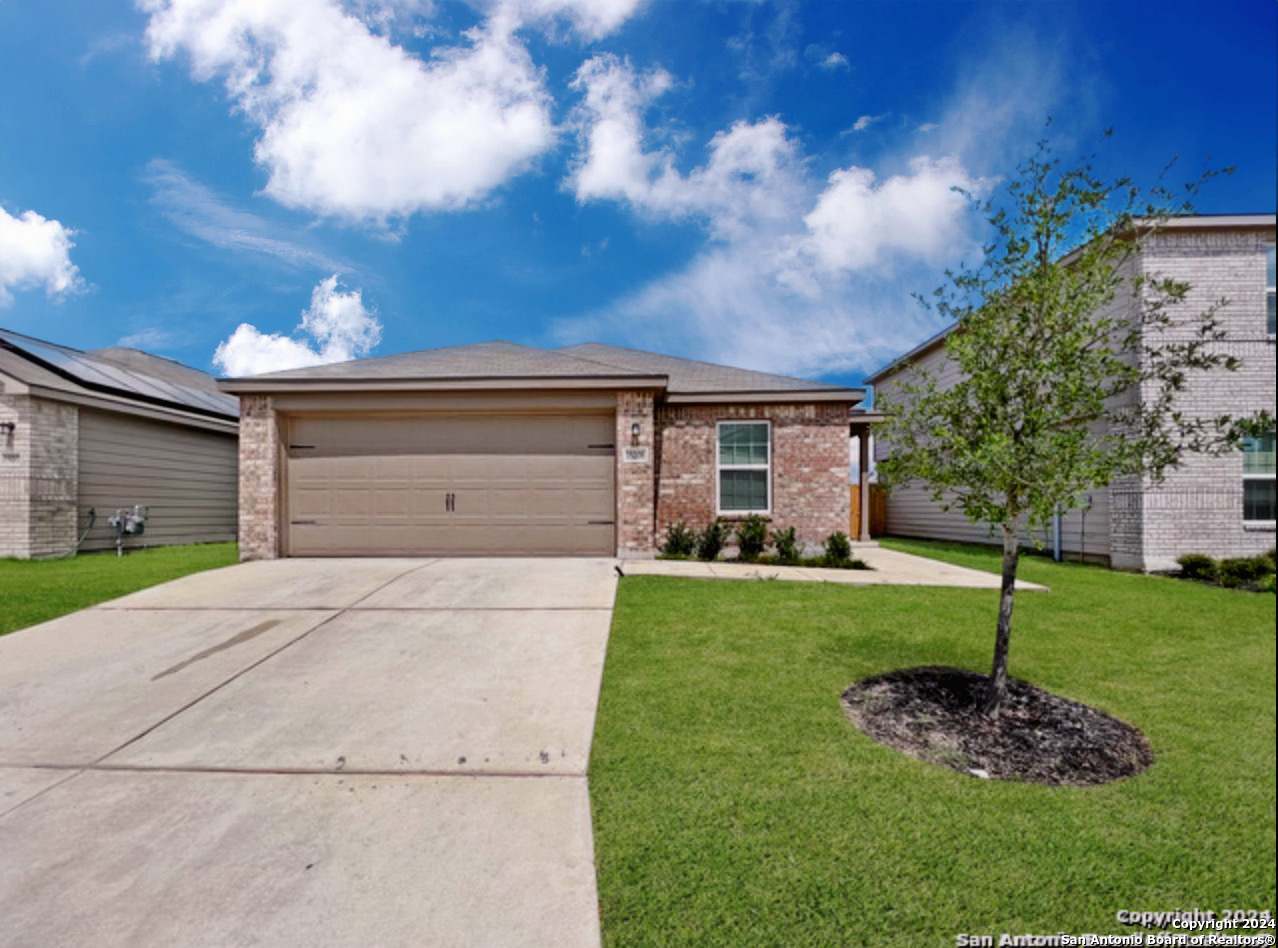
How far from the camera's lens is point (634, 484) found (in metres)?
9.05

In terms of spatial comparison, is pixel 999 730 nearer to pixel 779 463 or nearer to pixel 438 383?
pixel 779 463

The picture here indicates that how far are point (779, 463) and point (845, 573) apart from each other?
2466 millimetres

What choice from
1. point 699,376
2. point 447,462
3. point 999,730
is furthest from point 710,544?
point 999,730

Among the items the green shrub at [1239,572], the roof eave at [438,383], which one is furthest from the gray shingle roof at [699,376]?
the green shrub at [1239,572]

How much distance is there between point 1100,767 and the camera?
302 centimetres

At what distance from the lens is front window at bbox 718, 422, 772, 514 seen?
10125 millimetres

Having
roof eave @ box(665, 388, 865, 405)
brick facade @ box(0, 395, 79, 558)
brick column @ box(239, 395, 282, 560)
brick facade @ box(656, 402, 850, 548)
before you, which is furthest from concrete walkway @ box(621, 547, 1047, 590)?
brick facade @ box(0, 395, 79, 558)

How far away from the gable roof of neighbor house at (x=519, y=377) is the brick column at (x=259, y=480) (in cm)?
42

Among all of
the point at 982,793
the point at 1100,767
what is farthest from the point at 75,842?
the point at 1100,767

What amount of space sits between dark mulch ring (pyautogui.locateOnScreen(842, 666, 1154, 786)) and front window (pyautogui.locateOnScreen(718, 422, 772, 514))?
5.95 meters

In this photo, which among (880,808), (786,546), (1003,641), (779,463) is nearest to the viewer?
(880,808)

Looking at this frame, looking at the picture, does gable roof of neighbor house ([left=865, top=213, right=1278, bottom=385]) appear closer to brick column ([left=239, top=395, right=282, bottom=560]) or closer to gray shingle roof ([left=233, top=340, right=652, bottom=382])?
gray shingle roof ([left=233, top=340, right=652, bottom=382])

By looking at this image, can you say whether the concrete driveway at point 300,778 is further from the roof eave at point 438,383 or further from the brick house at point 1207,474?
the brick house at point 1207,474

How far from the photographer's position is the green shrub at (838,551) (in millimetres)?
9289
